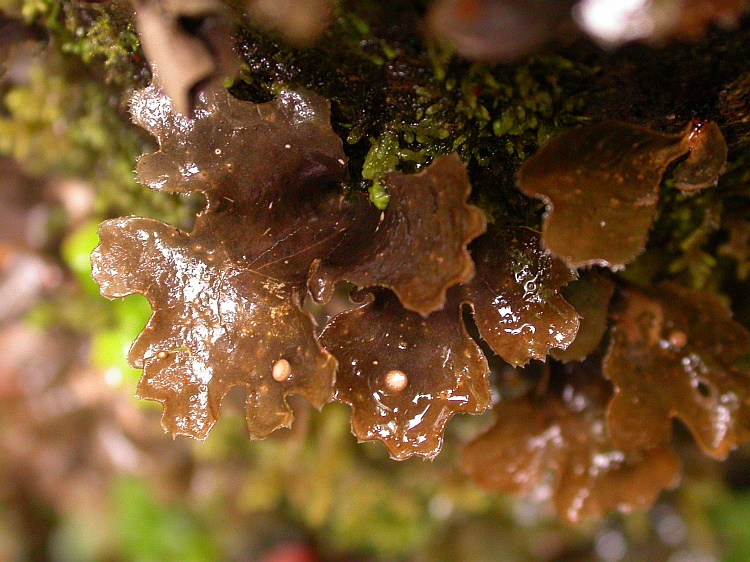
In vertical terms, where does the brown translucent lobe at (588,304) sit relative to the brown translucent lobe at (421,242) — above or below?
below

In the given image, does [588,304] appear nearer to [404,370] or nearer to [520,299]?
[520,299]

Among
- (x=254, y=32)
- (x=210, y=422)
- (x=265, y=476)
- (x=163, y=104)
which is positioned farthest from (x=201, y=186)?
(x=265, y=476)

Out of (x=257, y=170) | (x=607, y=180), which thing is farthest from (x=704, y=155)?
(x=257, y=170)

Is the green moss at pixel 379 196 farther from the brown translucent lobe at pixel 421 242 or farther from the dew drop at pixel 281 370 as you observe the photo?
the dew drop at pixel 281 370

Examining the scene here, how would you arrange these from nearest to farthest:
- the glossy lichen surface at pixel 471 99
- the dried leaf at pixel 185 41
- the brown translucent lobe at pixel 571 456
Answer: the dried leaf at pixel 185 41, the glossy lichen surface at pixel 471 99, the brown translucent lobe at pixel 571 456

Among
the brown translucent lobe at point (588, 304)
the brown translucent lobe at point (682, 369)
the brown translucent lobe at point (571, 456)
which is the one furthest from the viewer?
the brown translucent lobe at point (571, 456)


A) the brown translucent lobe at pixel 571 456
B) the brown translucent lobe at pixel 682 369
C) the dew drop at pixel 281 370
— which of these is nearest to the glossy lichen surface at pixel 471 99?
the dew drop at pixel 281 370

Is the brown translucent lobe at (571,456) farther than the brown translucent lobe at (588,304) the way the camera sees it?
Yes
